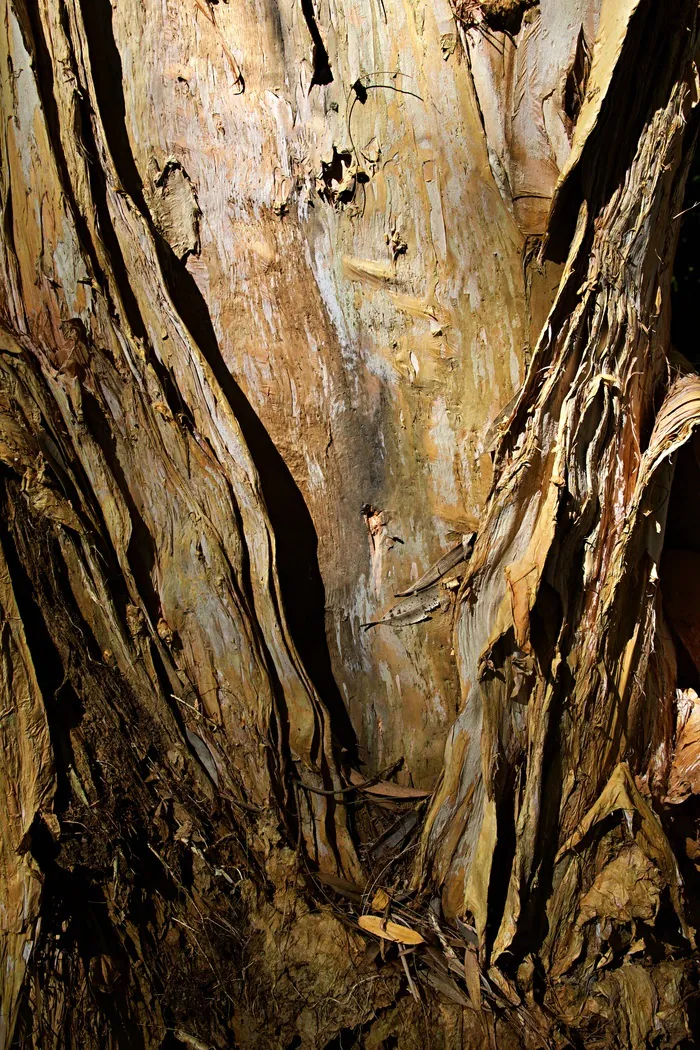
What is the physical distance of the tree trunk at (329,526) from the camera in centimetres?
145

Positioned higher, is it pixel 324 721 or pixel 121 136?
pixel 121 136

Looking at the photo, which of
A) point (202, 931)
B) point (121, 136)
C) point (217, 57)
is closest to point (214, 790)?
point (202, 931)

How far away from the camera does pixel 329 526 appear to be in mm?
1609

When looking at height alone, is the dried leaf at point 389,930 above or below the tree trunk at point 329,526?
below

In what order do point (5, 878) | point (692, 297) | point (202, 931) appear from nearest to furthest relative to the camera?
point (5, 878)
point (202, 931)
point (692, 297)

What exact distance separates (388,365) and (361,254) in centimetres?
23

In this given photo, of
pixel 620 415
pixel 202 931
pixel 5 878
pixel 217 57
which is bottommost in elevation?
pixel 202 931

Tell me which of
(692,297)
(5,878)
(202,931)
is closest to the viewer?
(5,878)

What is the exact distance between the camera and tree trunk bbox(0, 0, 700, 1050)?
1454mm

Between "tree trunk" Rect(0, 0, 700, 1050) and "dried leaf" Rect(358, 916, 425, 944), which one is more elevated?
"tree trunk" Rect(0, 0, 700, 1050)

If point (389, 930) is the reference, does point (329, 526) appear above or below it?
above

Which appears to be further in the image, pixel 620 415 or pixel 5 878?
pixel 620 415

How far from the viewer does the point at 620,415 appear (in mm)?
1539

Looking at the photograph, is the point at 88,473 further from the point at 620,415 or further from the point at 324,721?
the point at 620,415
